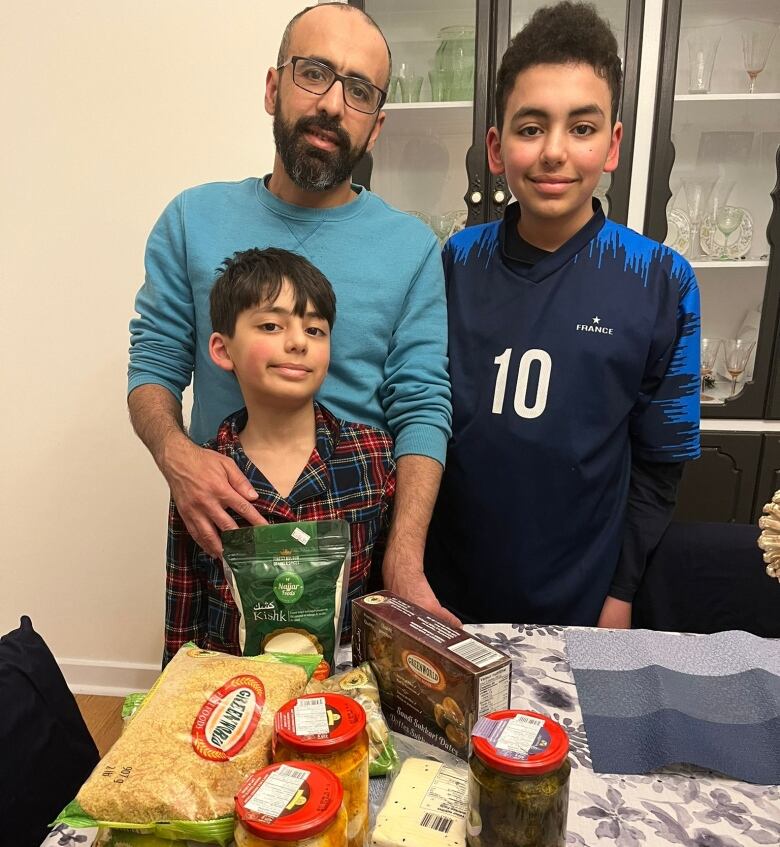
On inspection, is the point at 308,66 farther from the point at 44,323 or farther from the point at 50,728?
the point at 44,323

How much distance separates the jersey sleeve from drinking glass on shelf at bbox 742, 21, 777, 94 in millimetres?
1334

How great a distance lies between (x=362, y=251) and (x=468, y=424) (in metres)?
0.38

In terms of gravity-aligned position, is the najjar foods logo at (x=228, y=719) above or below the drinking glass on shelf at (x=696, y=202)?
below

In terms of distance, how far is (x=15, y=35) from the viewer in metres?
2.00

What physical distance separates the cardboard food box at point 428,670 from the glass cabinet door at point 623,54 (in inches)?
63.7

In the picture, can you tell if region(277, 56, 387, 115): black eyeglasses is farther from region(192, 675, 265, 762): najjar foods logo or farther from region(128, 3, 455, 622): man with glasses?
region(192, 675, 265, 762): najjar foods logo

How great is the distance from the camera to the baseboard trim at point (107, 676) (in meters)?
2.35

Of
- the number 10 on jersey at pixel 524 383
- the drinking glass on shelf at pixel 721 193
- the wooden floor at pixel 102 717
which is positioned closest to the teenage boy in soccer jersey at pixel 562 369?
the number 10 on jersey at pixel 524 383

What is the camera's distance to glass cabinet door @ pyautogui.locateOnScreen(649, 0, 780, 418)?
216cm

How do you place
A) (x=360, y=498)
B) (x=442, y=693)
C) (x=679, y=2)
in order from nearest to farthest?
(x=442, y=693) < (x=360, y=498) < (x=679, y=2)

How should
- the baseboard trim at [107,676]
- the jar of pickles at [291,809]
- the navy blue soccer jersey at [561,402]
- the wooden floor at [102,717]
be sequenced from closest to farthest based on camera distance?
the jar of pickles at [291,809] → the navy blue soccer jersey at [561,402] → the wooden floor at [102,717] → the baseboard trim at [107,676]

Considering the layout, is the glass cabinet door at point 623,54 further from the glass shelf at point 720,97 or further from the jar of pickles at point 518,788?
the jar of pickles at point 518,788

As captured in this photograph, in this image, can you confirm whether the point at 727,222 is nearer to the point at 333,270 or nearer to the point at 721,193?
the point at 721,193

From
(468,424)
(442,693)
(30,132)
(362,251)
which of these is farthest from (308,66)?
(30,132)
